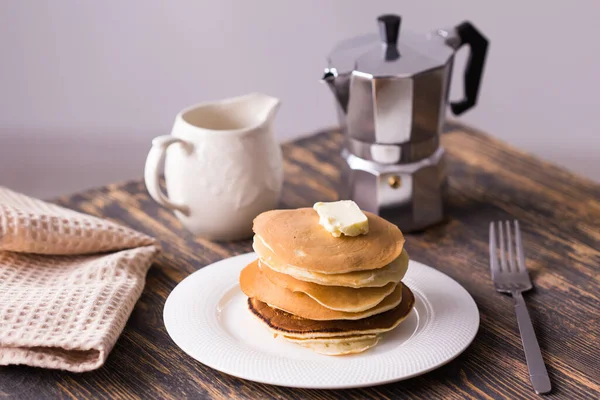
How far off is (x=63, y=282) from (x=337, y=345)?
325mm

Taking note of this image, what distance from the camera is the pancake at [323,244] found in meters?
0.67

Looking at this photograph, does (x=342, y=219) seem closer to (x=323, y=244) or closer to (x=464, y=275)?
(x=323, y=244)

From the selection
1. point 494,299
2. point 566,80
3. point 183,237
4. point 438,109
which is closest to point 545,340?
point 494,299

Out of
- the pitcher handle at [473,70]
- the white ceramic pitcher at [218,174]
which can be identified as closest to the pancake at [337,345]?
the white ceramic pitcher at [218,174]

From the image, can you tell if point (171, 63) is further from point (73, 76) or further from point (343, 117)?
point (343, 117)

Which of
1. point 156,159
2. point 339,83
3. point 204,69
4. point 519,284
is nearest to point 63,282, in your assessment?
point 156,159

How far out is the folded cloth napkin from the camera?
68 cm

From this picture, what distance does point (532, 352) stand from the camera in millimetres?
706

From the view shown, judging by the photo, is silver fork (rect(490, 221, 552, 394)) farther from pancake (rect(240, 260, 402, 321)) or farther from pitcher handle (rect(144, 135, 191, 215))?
pitcher handle (rect(144, 135, 191, 215))

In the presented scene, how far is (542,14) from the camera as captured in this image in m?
2.10

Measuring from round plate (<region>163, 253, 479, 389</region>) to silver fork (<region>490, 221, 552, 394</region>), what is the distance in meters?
0.06

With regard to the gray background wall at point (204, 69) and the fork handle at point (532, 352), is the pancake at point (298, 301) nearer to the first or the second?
the fork handle at point (532, 352)

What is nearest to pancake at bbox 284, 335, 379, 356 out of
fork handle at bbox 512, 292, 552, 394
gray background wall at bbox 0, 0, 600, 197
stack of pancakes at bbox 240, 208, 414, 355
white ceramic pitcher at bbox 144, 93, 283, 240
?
stack of pancakes at bbox 240, 208, 414, 355

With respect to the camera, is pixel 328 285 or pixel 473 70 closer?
pixel 328 285
